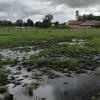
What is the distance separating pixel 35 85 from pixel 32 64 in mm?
8356

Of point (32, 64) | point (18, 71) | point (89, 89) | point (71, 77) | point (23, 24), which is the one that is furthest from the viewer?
point (23, 24)

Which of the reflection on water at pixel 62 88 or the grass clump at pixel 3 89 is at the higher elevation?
the grass clump at pixel 3 89

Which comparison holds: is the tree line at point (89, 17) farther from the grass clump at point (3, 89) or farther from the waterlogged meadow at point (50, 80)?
the grass clump at point (3, 89)

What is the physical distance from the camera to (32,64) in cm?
A: 2634

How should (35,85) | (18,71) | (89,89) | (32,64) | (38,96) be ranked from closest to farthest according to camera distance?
(38,96) < (89,89) < (35,85) < (18,71) < (32,64)

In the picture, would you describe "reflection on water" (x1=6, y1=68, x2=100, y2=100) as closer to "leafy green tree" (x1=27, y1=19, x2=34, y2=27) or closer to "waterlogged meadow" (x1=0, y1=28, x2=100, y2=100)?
"waterlogged meadow" (x1=0, y1=28, x2=100, y2=100)

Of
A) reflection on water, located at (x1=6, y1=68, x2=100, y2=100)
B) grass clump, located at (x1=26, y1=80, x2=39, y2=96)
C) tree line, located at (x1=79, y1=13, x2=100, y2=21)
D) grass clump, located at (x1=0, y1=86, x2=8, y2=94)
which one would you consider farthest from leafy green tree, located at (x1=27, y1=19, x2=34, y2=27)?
grass clump, located at (x1=0, y1=86, x2=8, y2=94)

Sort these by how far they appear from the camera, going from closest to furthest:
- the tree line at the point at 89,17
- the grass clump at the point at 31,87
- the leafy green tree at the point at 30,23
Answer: the grass clump at the point at 31,87, the leafy green tree at the point at 30,23, the tree line at the point at 89,17

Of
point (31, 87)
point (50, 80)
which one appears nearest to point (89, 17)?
point (50, 80)

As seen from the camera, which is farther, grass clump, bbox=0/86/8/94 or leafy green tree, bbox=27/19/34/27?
leafy green tree, bbox=27/19/34/27

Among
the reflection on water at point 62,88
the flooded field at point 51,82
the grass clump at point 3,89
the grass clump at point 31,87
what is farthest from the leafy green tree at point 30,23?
the grass clump at point 3,89

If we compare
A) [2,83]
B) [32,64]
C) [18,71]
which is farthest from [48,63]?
[2,83]

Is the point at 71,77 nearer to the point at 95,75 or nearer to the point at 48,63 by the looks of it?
the point at 95,75

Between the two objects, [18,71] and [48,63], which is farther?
[48,63]
